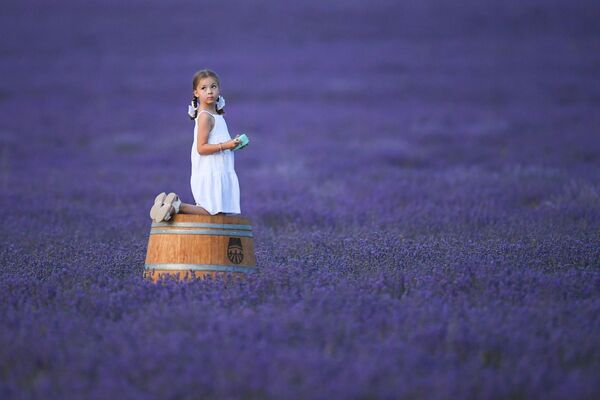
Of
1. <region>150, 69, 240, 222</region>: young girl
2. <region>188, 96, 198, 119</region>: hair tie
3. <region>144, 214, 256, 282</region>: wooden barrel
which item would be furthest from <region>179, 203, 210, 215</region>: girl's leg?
<region>188, 96, 198, 119</region>: hair tie

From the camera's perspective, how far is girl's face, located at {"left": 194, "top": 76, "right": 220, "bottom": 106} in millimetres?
5156

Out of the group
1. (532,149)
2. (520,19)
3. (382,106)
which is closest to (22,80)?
(382,106)

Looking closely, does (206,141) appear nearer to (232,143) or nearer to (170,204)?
(232,143)

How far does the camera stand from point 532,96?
18.4m

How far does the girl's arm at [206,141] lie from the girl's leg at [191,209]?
1.05 ft

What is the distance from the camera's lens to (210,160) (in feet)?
16.8

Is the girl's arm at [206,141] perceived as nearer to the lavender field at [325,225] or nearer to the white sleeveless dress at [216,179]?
the white sleeveless dress at [216,179]

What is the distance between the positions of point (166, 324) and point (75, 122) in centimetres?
1409

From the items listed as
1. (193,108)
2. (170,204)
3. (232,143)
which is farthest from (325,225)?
(170,204)

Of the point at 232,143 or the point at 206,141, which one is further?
the point at 206,141

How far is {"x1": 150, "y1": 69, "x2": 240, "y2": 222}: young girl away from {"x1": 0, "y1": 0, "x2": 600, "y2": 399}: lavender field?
0.51 meters

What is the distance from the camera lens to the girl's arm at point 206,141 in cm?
499

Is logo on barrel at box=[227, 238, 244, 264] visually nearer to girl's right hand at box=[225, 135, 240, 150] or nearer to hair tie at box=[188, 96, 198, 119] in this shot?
girl's right hand at box=[225, 135, 240, 150]

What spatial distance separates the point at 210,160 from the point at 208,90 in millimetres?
418
